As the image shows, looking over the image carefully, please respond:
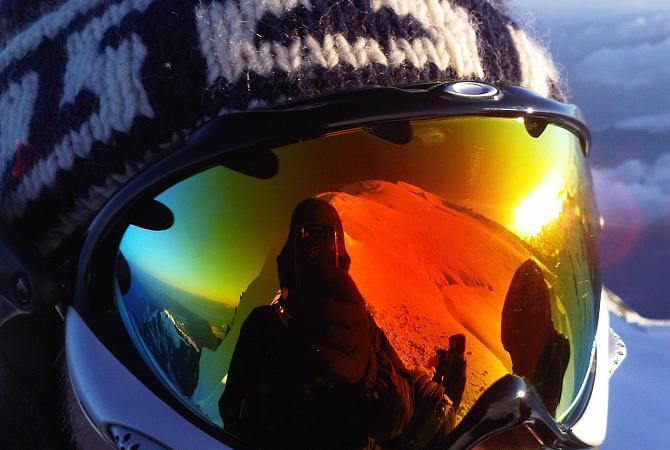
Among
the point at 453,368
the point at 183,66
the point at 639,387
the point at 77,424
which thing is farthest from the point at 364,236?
the point at 639,387

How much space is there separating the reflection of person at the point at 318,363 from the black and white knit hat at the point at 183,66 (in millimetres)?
176

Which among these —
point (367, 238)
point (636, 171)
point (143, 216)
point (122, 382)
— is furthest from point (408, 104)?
point (636, 171)

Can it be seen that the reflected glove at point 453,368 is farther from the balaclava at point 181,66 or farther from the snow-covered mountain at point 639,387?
the snow-covered mountain at point 639,387

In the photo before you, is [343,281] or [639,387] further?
[639,387]

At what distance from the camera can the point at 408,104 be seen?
785 mm

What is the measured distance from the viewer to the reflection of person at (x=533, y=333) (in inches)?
33.8

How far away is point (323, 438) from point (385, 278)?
0.65 ft

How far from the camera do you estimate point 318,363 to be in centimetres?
79

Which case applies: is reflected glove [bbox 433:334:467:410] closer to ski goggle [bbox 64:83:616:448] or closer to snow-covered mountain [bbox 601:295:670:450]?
ski goggle [bbox 64:83:616:448]

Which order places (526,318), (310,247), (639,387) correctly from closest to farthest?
(310,247), (526,318), (639,387)

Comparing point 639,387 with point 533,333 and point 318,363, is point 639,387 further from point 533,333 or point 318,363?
point 318,363

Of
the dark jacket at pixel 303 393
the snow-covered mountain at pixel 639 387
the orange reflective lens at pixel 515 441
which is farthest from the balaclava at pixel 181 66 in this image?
the snow-covered mountain at pixel 639 387

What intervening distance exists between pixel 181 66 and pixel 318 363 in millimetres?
394

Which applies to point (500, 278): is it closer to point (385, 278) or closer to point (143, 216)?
point (385, 278)
